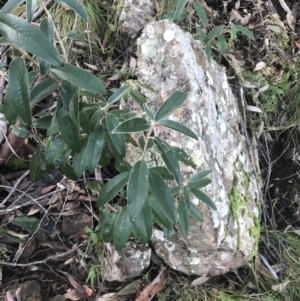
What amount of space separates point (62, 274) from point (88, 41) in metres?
1.04

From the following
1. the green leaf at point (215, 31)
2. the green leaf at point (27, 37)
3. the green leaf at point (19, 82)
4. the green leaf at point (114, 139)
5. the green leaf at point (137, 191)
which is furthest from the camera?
the green leaf at point (215, 31)

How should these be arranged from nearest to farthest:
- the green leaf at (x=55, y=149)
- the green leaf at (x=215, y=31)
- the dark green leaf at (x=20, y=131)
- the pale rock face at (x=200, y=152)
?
the green leaf at (x=55, y=149) → the dark green leaf at (x=20, y=131) → the pale rock face at (x=200, y=152) → the green leaf at (x=215, y=31)

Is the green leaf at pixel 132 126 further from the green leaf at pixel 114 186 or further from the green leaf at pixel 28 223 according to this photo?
the green leaf at pixel 28 223

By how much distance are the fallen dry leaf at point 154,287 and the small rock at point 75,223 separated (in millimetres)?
344

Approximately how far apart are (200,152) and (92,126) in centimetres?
54

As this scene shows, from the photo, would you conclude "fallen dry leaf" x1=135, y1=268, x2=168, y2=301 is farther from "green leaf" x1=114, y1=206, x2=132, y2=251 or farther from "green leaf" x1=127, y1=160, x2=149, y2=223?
"green leaf" x1=127, y1=160, x2=149, y2=223

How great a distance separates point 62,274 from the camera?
161 centimetres

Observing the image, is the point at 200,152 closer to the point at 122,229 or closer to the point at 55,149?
the point at 122,229

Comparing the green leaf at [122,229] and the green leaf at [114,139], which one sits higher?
the green leaf at [114,139]

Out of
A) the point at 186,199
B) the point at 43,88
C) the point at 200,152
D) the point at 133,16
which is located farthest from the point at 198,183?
the point at 133,16

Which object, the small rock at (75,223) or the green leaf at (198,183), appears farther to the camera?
the small rock at (75,223)

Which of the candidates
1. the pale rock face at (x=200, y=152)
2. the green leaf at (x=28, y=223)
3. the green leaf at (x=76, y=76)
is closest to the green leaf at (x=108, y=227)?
the pale rock face at (x=200, y=152)

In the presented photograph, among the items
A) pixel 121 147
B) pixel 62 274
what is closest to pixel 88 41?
pixel 121 147

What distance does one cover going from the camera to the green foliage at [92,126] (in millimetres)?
867
